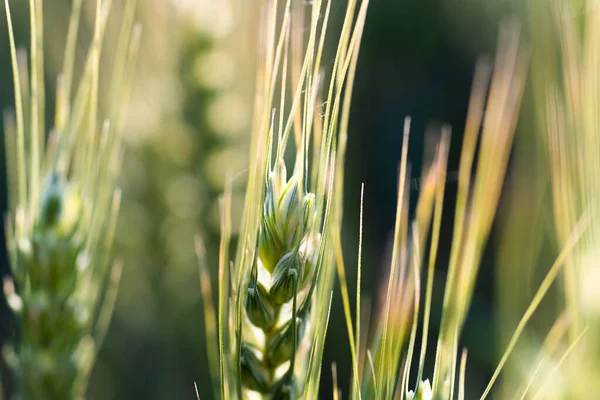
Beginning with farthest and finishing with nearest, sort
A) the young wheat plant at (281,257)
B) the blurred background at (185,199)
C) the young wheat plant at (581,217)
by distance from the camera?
the blurred background at (185,199) → the young wheat plant at (581,217) → the young wheat plant at (281,257)

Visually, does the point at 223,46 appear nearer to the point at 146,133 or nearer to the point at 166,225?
the point at 146,133

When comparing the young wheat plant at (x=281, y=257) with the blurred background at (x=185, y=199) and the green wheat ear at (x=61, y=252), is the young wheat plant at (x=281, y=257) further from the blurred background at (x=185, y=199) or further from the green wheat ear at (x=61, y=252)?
the blurred background at (x=185, y=199)

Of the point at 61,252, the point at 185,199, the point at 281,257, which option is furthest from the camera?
the point at 185,199

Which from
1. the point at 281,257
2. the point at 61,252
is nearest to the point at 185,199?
the point at 61,252

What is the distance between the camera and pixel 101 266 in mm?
664

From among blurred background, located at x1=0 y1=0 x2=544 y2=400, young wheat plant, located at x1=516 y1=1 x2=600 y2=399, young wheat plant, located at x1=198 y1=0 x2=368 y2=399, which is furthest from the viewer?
blurred background, located at x1=0 y1=0 x2=544 y2=400

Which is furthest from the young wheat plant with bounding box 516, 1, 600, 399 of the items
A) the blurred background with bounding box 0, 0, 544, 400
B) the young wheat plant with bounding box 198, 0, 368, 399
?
the blurred background with bounding box 0, 0, 544, 400

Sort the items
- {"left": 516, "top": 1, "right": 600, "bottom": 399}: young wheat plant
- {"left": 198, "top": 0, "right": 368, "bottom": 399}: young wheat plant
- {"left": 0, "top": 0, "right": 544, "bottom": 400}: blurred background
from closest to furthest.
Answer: {"left": 198, "top": 0, "right": 368, "bottom": 399}: young wheat plant < {"left": 516, "top": 1, "right": 600, "bottom": 399}: young wheat plant < {"left": 0, "top": 0, "right": 544, "bottom": 400}: blurred background

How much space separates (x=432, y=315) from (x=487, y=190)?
0.76 m

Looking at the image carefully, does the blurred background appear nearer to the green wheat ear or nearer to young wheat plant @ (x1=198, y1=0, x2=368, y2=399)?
the green wheat ear

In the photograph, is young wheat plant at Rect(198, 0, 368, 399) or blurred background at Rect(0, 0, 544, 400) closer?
young wheat plant at Rect(198, 0, 368, 399)

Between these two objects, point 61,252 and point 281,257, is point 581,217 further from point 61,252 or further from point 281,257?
point 61,252

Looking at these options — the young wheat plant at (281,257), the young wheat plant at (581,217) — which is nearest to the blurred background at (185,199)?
the young wheat plant at (581,217)

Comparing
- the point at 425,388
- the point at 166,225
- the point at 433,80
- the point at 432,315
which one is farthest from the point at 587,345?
the point at 433,80
